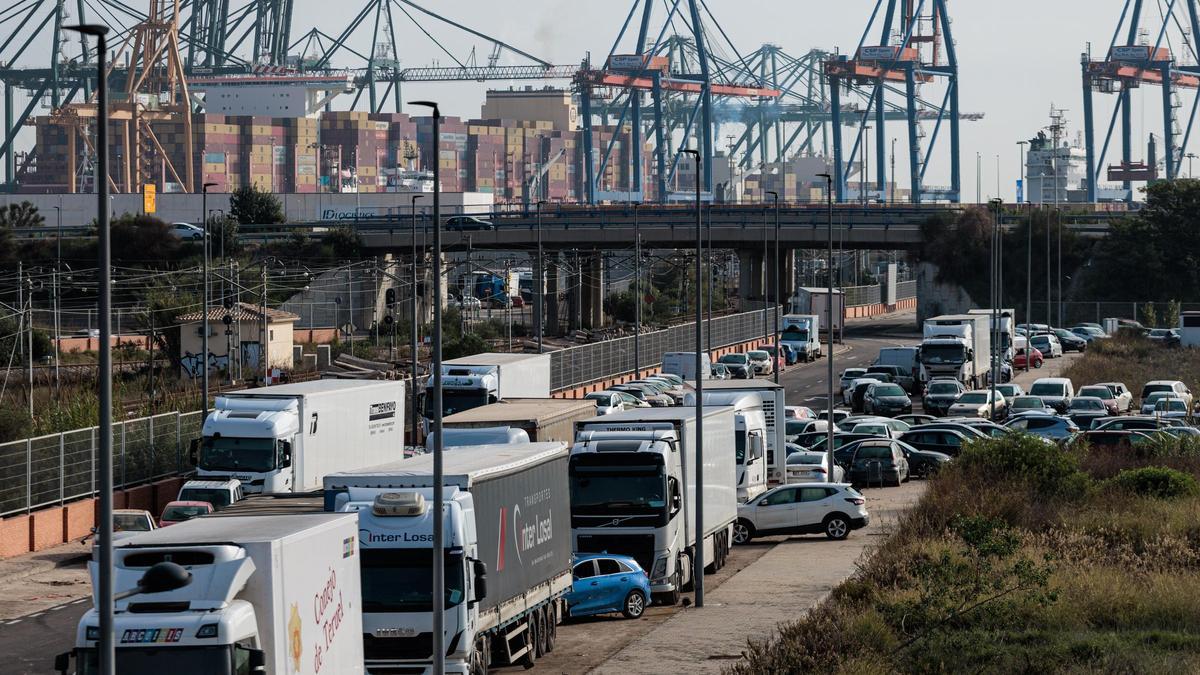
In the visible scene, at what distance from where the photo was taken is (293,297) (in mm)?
95125

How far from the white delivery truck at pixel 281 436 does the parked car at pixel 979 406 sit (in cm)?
2382

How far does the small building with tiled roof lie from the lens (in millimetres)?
61719

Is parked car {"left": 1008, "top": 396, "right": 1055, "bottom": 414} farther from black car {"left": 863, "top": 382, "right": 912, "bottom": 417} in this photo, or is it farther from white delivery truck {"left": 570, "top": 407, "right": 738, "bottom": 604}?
white delivery truck {"left": 570, "top": 407, "right": 738, "bottom": 604}

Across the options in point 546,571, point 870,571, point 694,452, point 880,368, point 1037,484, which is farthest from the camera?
point 880,368

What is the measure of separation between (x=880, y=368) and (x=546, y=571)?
146 ft

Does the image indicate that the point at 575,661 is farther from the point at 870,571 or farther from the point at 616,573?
the point at 870,571

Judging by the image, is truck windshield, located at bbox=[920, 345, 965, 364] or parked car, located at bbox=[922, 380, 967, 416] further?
truck windshield, located at bbox=[920, 345, 965, 364]

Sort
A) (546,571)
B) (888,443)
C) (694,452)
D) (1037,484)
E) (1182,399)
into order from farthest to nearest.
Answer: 1. (1182,399)
2. (888,443)
3. (1037,484)
4. (694,452)
5. (546,571)

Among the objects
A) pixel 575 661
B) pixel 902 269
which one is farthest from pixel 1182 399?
pixel 902 269

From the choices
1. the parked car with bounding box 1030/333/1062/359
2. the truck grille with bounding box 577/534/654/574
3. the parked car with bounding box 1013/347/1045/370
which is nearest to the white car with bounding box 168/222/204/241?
the parked car with bounding box 1030/333/1062/359

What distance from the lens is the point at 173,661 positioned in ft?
43.1

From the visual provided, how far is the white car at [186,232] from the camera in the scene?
104750 mm

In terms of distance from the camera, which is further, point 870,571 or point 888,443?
point 888,443

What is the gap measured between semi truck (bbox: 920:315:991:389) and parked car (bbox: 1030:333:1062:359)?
47.5 feet
